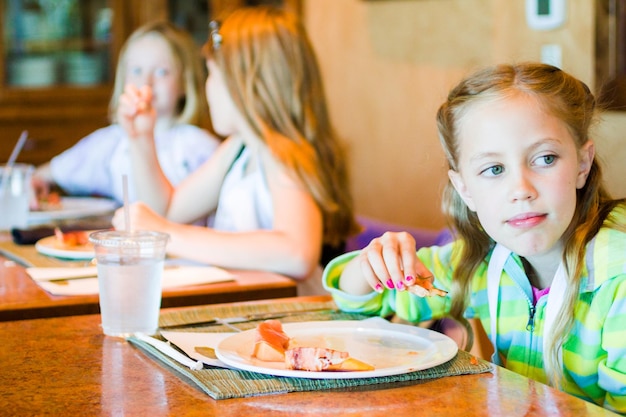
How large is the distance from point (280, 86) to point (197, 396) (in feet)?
4.07

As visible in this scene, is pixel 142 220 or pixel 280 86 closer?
pixel 142 220

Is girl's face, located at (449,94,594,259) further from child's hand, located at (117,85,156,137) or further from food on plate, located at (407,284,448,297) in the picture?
child's hand, located at (117,85,156,137)

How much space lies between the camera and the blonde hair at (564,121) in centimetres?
129

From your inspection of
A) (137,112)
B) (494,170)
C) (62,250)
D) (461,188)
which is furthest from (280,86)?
(494,170)

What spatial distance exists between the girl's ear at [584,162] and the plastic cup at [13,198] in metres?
1.51

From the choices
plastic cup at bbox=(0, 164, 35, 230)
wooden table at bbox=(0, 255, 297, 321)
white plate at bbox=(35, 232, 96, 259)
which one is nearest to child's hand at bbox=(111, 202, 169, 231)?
white plate at bbox=(35, 232, 96, 259)

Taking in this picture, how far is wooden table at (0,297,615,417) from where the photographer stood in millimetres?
1014

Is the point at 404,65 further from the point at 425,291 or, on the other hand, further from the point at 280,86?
the point at 425,291

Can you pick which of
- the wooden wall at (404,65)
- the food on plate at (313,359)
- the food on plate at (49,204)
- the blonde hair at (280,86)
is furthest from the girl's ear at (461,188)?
the food on plate at (49,204)

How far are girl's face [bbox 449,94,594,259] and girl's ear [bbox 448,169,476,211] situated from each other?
54 millimetres

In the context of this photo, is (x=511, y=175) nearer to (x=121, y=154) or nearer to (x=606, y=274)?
(x=606, y=274)

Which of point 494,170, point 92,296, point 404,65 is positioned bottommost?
point 92,296

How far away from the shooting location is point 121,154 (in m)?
3.04

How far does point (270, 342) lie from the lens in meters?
1.19
